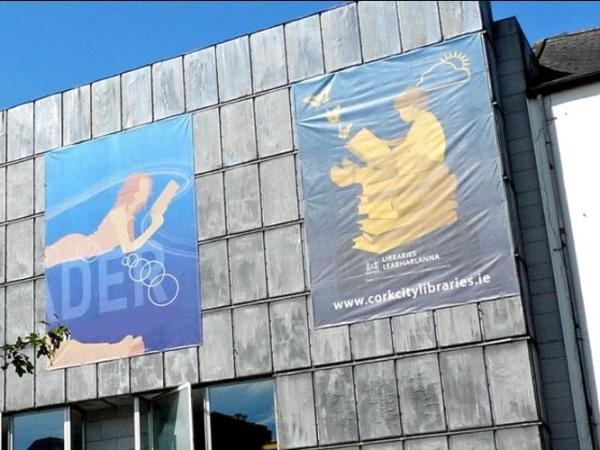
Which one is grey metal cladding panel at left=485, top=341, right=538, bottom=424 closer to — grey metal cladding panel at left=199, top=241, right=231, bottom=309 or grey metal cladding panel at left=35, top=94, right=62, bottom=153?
grey metal cladding panel at left=199, top=241, right=231, bottom=309

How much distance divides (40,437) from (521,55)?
461 inches

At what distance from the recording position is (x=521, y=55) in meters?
19.7

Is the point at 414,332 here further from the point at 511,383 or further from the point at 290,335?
the point at 290,335

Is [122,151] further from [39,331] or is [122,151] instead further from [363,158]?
[363,158]

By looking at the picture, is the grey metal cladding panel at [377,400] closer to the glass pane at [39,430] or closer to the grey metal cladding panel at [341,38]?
the grey metal cladding panel at [341,38]

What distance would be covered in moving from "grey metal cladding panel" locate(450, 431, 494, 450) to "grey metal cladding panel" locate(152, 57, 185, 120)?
8627 mm

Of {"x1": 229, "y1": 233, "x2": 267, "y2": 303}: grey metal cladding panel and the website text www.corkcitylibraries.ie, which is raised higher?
{"x1": 229, "y1": 233, "x2": 267, "y2": 303}: grey metal cladding panel

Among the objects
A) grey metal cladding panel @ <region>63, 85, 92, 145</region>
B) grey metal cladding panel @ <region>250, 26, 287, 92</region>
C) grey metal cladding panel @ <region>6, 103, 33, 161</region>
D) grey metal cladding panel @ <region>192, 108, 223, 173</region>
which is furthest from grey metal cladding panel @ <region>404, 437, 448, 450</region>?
grey metal cladding panel @ <region>6, 103, 33, 161</region>

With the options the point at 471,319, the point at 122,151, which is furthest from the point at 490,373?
the point at 122,151

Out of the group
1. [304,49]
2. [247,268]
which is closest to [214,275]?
[247,268]

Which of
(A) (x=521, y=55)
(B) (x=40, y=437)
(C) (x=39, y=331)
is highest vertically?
(A) (x=521, y=55)

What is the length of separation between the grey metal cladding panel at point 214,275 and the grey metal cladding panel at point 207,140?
1630 millimetres

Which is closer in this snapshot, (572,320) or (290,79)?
(572,320)

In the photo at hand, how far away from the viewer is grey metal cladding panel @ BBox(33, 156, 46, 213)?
22748mm
